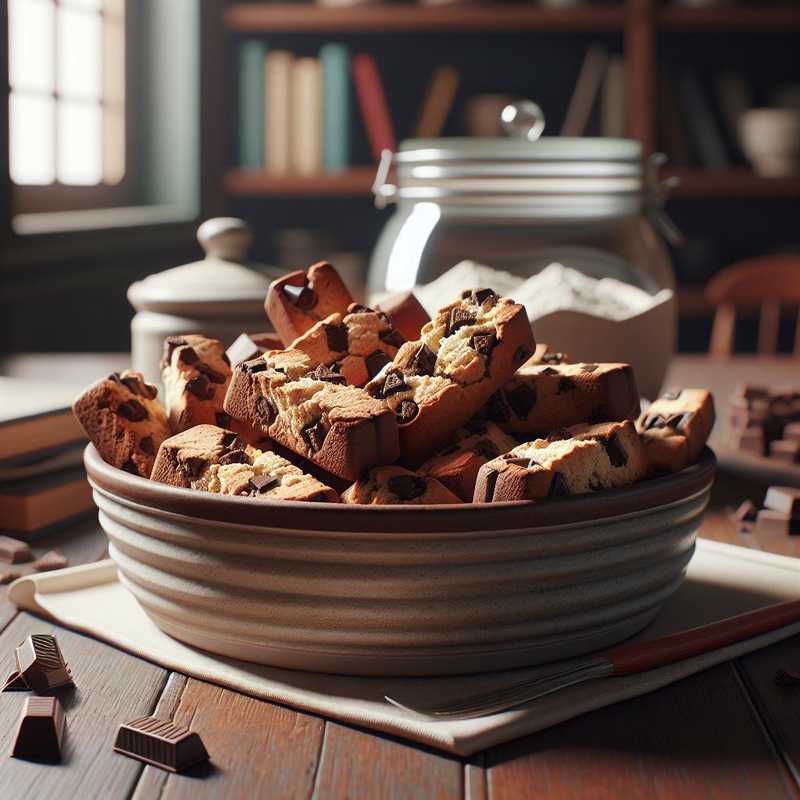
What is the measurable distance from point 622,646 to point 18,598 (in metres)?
0.42

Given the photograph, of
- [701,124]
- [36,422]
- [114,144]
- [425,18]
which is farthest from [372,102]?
[36,422]

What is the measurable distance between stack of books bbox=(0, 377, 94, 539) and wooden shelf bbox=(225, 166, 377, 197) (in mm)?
2354

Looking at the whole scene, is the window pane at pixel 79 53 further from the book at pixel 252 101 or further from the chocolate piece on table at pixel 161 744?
the chocolate piece on table at pixel 161 744

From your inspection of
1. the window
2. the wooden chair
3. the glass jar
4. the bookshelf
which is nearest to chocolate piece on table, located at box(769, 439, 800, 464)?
the glass jar

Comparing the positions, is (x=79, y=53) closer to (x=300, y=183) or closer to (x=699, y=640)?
(x=300, y=183)

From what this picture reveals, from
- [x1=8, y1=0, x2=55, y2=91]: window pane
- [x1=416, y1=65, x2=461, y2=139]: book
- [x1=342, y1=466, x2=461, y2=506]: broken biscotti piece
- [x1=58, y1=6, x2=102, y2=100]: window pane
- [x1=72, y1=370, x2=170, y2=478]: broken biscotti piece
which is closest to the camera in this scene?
[x1=342, y1=466, x2=461, y2=506]: broken biscotti piece

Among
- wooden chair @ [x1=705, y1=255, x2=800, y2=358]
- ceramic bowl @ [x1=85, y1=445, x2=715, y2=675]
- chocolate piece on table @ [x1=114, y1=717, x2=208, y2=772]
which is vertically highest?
ceramic bowl @ [x1=85, y1=445, x2=715, y2=675]

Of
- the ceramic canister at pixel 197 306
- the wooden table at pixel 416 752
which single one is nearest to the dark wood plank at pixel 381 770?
the wooden table at pixel 416 752

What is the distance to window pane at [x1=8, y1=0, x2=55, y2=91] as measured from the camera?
283 cm

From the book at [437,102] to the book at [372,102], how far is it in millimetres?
98

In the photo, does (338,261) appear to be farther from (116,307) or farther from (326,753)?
(326,753)

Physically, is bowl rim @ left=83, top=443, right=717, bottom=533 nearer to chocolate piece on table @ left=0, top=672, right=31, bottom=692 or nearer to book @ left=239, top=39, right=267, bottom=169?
chocolate piece on table @ left=0, top=672, right=31, bottom=692

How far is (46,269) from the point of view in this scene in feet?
8.49

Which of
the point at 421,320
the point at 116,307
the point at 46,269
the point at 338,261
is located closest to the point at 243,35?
the point at 338,261
